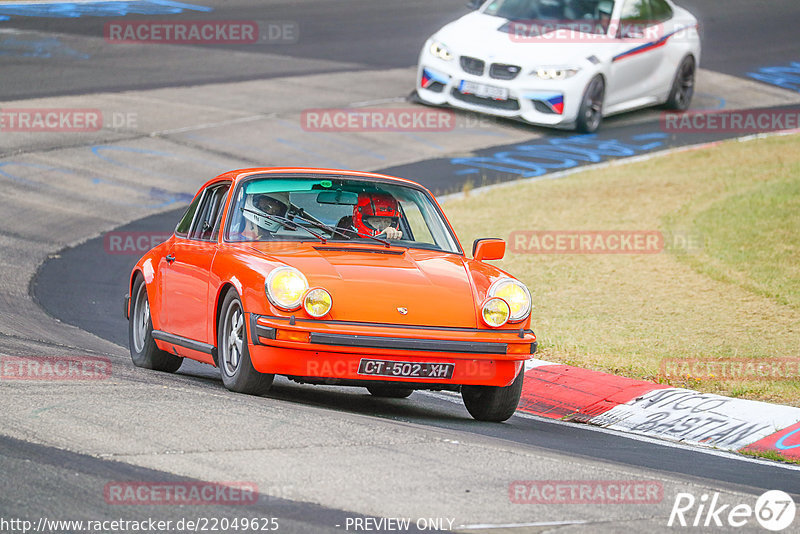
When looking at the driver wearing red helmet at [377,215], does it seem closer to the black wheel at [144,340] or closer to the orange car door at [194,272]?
the orange car door at [194,272]

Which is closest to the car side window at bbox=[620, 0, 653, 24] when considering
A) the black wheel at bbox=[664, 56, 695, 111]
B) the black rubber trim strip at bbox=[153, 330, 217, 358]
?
the black wheel at bbox=[664, 56, 695, 111]

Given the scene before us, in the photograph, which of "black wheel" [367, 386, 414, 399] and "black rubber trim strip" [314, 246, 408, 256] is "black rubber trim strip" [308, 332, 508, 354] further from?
"black wheel" [367, 386, 414, 399]

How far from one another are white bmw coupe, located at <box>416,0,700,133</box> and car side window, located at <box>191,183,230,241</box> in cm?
1134

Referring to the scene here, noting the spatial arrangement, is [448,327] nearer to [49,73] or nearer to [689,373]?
[689,373]

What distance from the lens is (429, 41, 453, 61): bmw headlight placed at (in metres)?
20.4

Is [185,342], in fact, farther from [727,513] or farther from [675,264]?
[675,264]

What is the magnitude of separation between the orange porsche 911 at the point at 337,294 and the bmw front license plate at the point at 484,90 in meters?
11.0

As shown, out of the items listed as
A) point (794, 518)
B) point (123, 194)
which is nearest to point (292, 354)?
point (794, 518)

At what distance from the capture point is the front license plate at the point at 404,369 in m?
7.45

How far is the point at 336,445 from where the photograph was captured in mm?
6406

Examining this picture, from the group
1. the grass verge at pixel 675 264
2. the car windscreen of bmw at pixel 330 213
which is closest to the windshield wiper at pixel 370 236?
the car windscreen of bmw at pixel 330 213

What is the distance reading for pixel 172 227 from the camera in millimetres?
15523

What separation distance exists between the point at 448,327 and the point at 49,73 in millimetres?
15561

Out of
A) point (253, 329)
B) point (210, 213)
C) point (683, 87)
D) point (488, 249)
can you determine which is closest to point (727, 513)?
point (253, 329)
